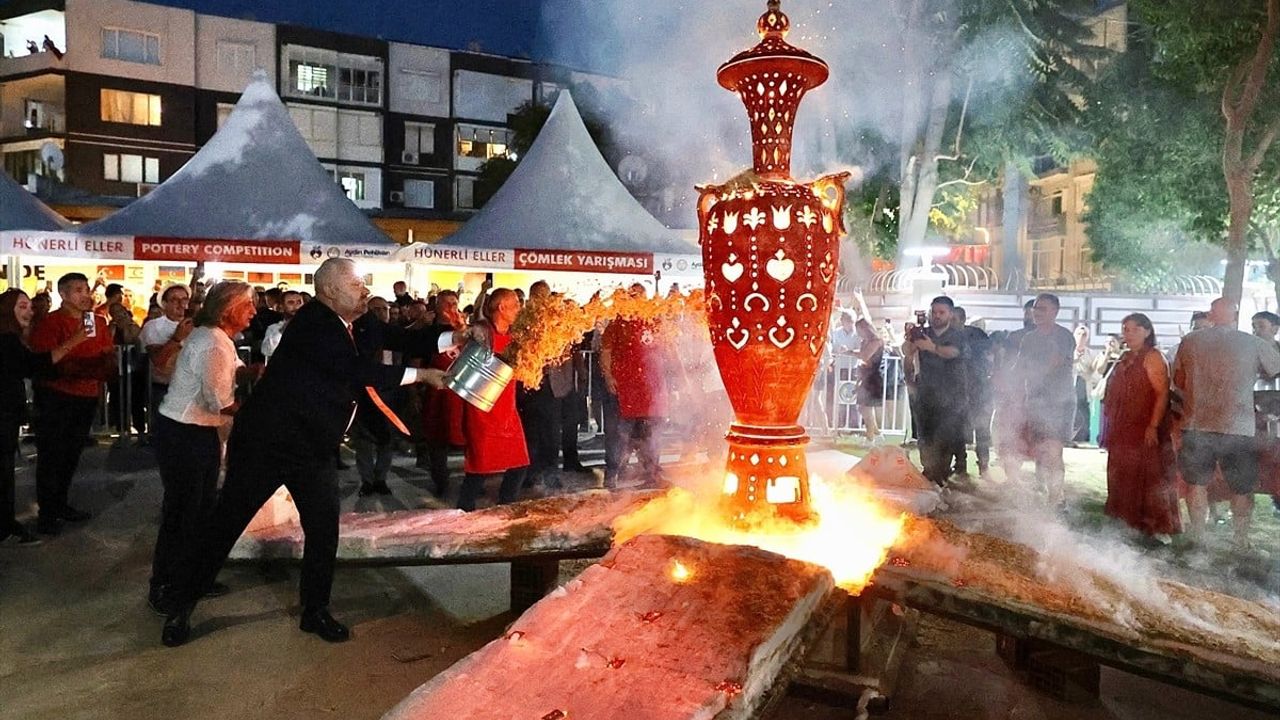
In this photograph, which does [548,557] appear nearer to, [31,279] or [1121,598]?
[1121,598]

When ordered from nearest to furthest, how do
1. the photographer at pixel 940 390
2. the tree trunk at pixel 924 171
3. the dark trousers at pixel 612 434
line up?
the dark trousers at pixel 612 434 < the photographer at pixel 940 390 < the tree trunk at pixel 924 171

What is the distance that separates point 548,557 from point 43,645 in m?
2.48

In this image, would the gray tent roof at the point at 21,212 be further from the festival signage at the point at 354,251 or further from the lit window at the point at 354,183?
the lit window at the point at 354,183

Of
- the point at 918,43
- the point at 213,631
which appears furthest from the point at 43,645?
the point at 918,43

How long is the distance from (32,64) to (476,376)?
33049 millimetres

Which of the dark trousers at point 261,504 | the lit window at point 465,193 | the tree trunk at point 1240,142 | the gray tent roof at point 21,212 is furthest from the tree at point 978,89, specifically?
the lit window at point 465,193

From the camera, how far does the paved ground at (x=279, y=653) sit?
3.81m

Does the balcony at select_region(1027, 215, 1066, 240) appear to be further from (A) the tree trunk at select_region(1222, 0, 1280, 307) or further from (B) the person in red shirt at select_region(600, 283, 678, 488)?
(B) the person in red shirt at select_region(600, 283, 678, 488)

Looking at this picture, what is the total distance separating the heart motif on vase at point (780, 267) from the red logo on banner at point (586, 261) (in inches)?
319

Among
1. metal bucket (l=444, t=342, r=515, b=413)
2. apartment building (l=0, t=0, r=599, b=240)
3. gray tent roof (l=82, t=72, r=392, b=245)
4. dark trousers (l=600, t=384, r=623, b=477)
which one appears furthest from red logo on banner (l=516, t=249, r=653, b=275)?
apartment building (l=0, t=0, r=599, b=240)

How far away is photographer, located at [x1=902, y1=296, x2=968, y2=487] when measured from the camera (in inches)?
317

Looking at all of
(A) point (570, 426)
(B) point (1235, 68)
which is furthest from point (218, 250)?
(B) point (1235, 68)

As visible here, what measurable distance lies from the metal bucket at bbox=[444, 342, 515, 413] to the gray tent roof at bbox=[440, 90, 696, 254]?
25.7 ft

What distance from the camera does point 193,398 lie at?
15.1ft
